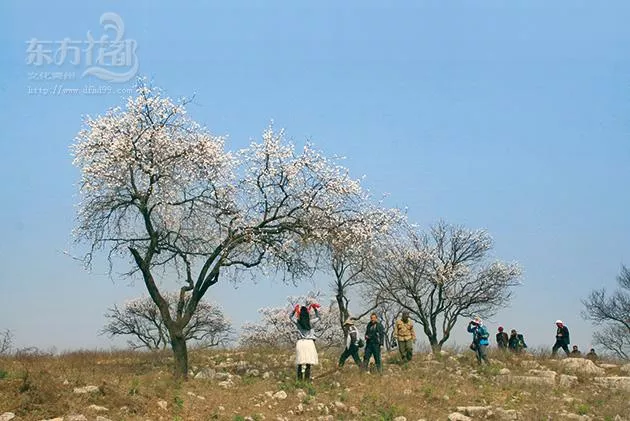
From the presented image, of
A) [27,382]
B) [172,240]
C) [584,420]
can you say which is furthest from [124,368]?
[584,420]

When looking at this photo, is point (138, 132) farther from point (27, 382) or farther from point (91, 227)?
point (27, 382)

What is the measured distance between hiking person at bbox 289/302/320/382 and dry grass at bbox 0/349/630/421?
0.61m

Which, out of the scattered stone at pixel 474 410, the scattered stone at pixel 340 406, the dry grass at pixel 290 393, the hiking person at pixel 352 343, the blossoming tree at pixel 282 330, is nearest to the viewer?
the dry grass at pixel 290 393

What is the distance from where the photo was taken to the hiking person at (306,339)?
63.0ft

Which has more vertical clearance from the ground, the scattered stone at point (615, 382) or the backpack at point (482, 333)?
the backpack at point (482, 333)

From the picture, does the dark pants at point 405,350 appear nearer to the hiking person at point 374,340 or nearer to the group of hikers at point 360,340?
the group of hikers at point 360,340

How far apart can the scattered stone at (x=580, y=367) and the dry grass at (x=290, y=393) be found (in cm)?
47

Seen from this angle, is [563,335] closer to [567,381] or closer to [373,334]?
[567,381]

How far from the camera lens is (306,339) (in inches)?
760

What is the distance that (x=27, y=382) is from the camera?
48.5ft

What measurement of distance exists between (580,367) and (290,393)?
11.7 m

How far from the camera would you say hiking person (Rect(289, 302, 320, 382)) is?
63.0 feet

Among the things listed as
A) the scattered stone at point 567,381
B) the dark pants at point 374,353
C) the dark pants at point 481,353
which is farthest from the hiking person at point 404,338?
the scattered stone at point 567,381

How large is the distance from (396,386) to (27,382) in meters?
9.44
